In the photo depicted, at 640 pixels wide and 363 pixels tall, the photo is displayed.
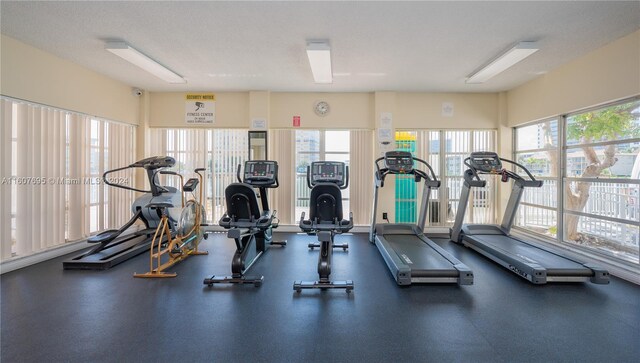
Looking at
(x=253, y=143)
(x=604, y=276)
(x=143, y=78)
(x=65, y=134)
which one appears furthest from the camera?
(x=253, y=143)

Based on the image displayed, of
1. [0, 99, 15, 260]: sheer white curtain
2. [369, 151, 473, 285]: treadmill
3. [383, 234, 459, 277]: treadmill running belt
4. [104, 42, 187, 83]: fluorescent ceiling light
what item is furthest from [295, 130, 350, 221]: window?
[0, 99, 15, 260]: sheer white curtain

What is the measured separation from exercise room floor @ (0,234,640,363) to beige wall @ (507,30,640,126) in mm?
2447

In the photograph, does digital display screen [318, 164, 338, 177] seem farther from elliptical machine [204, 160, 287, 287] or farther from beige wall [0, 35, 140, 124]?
beige wall [0, 35, 140, 124]

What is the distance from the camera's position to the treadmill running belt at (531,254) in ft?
10.3

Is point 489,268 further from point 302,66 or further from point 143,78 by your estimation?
point 143,78

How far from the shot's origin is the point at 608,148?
146 inches

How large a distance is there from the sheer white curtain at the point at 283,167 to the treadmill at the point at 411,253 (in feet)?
6.53

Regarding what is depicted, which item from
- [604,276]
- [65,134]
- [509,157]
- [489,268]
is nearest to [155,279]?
[65,134]

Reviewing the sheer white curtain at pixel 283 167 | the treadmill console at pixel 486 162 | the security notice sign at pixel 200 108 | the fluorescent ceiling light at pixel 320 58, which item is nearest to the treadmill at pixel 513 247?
the treadmill console at pixel 486 162

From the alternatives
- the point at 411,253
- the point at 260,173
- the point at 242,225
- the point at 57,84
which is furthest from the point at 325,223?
the point at 57,84

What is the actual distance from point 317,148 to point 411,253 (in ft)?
9.89

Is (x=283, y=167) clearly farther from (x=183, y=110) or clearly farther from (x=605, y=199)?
(x=605, y=199)

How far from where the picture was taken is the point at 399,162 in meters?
4.29

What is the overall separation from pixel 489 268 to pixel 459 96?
362 centimetres
